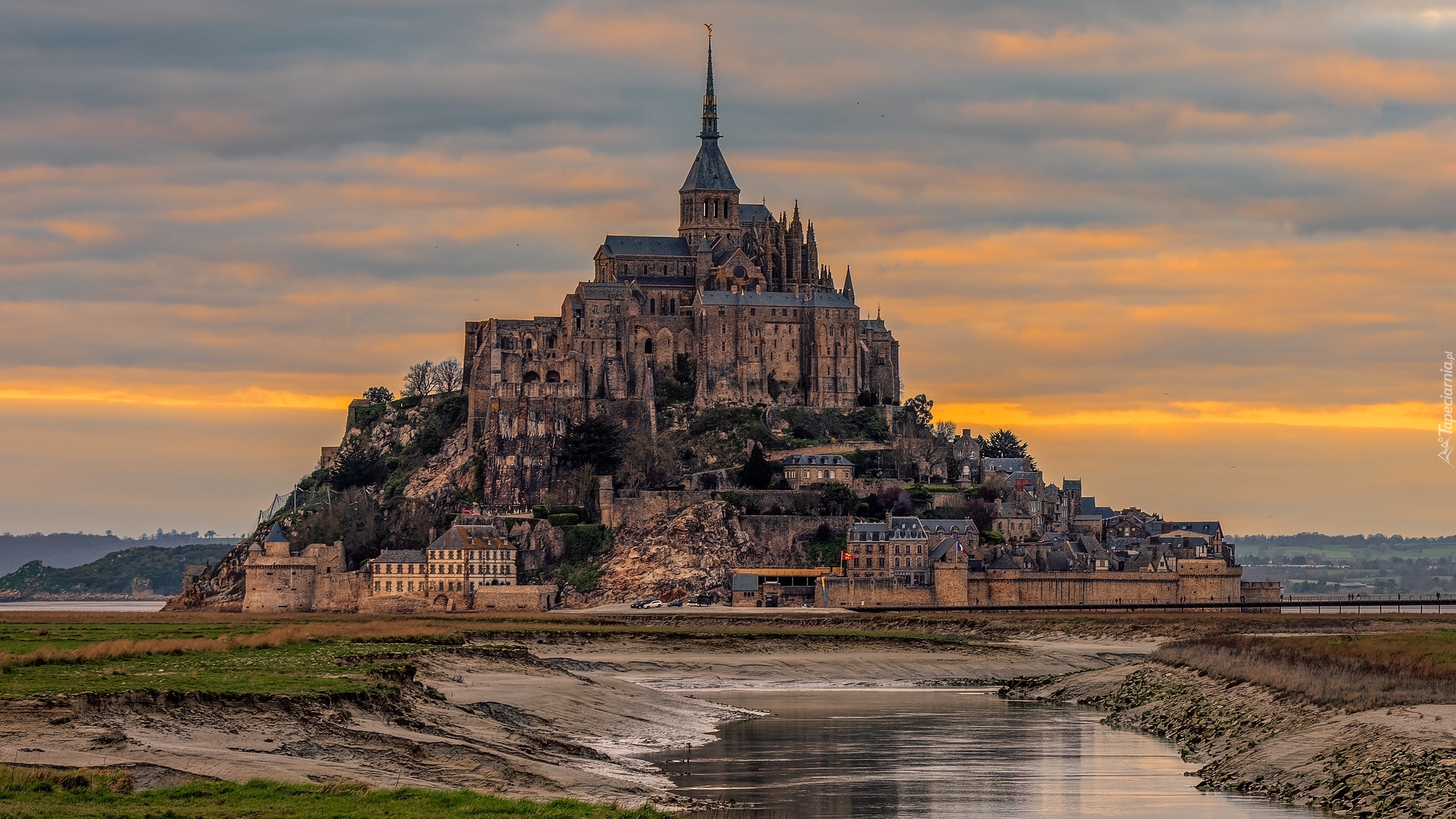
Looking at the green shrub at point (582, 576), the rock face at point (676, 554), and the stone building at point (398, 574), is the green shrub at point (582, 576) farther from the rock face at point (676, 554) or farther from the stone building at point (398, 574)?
the stone building at point (398, 574)

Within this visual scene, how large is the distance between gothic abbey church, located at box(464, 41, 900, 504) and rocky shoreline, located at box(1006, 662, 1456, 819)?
78.1m

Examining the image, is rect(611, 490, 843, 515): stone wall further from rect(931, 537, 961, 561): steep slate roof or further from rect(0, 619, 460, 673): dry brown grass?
rect(0, 619, 460, 673): dry brown grass

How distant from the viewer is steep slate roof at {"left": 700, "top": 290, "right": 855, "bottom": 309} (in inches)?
5438

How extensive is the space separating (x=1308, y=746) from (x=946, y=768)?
27.1 ft

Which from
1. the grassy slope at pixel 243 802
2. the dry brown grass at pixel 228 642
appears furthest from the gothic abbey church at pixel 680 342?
the grassy slope at pixel 243 802

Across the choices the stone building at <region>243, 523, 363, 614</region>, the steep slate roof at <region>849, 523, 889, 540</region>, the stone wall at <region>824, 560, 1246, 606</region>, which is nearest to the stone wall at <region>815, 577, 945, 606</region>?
the stone wall at <region>824, 560, 1246, 606</region>

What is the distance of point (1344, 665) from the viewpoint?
171 feet

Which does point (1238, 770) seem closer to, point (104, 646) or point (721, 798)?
point (721, 798)

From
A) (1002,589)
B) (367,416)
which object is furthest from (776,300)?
(367,416)

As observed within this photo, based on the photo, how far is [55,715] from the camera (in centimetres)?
3322

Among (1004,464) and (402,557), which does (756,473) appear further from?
(402,557)

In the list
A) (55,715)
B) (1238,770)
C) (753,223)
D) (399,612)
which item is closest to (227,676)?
→ (55,715)

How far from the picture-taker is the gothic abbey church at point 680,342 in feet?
434

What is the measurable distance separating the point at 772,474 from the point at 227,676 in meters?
87.6
